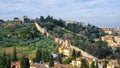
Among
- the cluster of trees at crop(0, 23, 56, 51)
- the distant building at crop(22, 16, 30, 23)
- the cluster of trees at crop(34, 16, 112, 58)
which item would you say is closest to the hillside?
the cluster of trees at crop(0, 23, 56, 51)

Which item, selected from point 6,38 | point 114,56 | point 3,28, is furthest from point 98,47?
point 3,28

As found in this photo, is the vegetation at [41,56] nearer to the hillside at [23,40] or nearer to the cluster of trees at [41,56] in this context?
the cluster of trees at [41,56]

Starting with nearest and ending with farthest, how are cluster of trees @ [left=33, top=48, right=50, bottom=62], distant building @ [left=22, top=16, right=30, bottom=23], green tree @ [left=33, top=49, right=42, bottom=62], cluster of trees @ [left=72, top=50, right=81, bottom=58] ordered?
cluster of trees @ [left=33, top=48, right=50, bottom=62], green tree @ [left=33, top=49, right=42, bottom=62], cluster of trees @ [left=72, top=50, right=81, bottom=58], distant building @ [left=22, top=16, right=30, bottom=23]

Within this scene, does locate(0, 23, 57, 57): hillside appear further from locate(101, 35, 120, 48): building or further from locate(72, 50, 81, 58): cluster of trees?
locate(101, 35, 120, 48): building

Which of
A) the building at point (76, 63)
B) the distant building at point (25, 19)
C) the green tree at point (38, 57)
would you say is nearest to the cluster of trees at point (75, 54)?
the building at point (76, 63)

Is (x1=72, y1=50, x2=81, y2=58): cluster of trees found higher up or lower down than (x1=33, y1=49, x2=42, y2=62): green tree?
lower down

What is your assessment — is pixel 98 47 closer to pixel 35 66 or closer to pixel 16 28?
pixel 16 28

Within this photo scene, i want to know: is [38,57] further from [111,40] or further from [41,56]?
[111,40]

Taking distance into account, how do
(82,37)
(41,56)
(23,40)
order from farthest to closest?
(82,37), (23,40), (41,56)

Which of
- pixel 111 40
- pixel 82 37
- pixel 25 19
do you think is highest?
pixel 25 19

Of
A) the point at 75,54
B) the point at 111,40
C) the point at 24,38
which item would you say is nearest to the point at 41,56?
the point at 75,54

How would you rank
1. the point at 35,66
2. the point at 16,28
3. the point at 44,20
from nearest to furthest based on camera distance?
the point at 35,66 → the point at 16,28 → the point at 44,20
